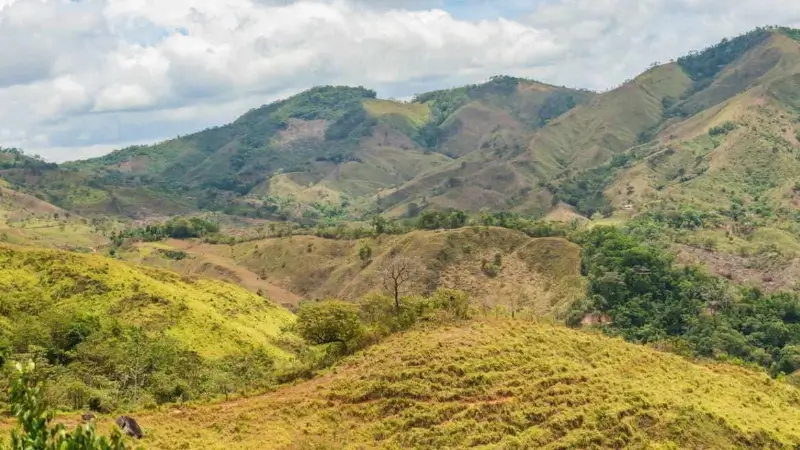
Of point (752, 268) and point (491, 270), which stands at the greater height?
point (491, 270)

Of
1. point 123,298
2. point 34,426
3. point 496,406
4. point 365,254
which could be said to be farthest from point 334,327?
point 365,254

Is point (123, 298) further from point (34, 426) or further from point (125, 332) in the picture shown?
point (34, 426)

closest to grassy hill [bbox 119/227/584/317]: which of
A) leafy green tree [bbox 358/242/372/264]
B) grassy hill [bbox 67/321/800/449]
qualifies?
leafy green tree [bbox 358/242/372/264]

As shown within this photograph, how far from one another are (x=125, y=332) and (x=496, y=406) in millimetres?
55899

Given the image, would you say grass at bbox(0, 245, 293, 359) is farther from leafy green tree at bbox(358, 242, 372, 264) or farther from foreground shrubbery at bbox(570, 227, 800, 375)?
leafy green tree at bbox(358, 242, 372, 264)

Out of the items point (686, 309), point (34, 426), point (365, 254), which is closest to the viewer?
point (34, 426)

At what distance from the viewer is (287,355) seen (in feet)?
336

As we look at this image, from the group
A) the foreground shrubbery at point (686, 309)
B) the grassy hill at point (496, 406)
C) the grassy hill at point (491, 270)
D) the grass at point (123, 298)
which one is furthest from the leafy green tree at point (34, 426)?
the grassy hill at point (491, 270)

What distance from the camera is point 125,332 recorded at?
87.1m

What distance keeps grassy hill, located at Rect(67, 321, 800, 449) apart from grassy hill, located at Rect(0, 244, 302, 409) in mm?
10782

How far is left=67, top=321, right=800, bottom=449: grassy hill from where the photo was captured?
46.6m

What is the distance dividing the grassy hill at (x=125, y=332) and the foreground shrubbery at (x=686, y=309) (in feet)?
224

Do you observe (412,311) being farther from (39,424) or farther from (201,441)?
(39,424)

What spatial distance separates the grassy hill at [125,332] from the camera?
68.0m
